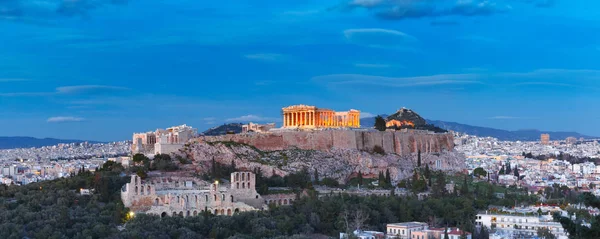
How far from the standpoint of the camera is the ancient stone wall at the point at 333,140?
63.9 m

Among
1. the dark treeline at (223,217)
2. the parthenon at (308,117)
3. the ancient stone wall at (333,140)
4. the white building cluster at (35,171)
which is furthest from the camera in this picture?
the white building cluster at (35,171)

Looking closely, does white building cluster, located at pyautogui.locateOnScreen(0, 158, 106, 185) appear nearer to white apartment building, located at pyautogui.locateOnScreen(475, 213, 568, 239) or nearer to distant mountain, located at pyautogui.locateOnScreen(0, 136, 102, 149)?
white apartment building, located at pyautogui.locateOnScreen(475, 213, 568, 239)

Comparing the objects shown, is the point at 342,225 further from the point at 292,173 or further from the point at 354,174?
the point at 354,174

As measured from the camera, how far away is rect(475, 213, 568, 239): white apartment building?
47938mm

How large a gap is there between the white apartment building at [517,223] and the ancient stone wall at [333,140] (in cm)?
1761

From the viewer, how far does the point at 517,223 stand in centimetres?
4947

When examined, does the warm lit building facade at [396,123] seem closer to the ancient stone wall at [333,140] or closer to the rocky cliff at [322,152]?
the ancient stone wall at [333,140]

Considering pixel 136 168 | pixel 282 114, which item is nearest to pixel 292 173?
pixel 136 168

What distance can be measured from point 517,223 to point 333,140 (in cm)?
2005

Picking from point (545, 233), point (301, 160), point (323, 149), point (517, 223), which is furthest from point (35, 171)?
point (545, 233)

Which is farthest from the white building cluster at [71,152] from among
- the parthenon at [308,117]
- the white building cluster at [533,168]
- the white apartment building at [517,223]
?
the white apartment building at [517,223]

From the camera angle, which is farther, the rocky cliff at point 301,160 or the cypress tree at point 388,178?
the cypress tree at point 388,178

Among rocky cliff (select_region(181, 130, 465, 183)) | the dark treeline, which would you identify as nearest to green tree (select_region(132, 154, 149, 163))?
the dark treeline

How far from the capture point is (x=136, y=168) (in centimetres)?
5281
